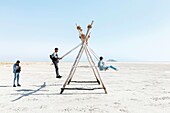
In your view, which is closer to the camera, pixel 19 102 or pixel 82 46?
pixel 19 102

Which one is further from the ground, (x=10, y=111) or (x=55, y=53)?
(x=55, y=53)

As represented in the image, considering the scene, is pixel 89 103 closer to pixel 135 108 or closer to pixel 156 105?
pixel 135 108

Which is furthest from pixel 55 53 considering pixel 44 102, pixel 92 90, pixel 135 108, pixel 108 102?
pixel 135 108

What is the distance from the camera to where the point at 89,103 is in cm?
860

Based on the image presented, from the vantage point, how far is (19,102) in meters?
8.76

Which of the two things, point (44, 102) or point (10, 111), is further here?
point (44, 102)

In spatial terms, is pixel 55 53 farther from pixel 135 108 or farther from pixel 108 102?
pixel 135 108

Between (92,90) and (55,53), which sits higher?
(55,53)

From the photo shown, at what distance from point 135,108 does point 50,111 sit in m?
3.29

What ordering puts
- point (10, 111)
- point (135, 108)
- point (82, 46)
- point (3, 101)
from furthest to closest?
point (82, 46)
point (3, 101)
point (135, 108)
point (10, 111)

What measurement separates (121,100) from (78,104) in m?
2.18

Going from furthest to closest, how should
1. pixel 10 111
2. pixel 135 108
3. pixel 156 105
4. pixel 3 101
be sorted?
pixel 3 101, pixel 156 105, pixel 135 108, pixel 10 111

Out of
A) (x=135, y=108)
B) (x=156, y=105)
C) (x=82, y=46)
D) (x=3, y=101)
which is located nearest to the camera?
(x=135, y=108)

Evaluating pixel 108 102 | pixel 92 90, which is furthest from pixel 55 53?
pixel 108 102
